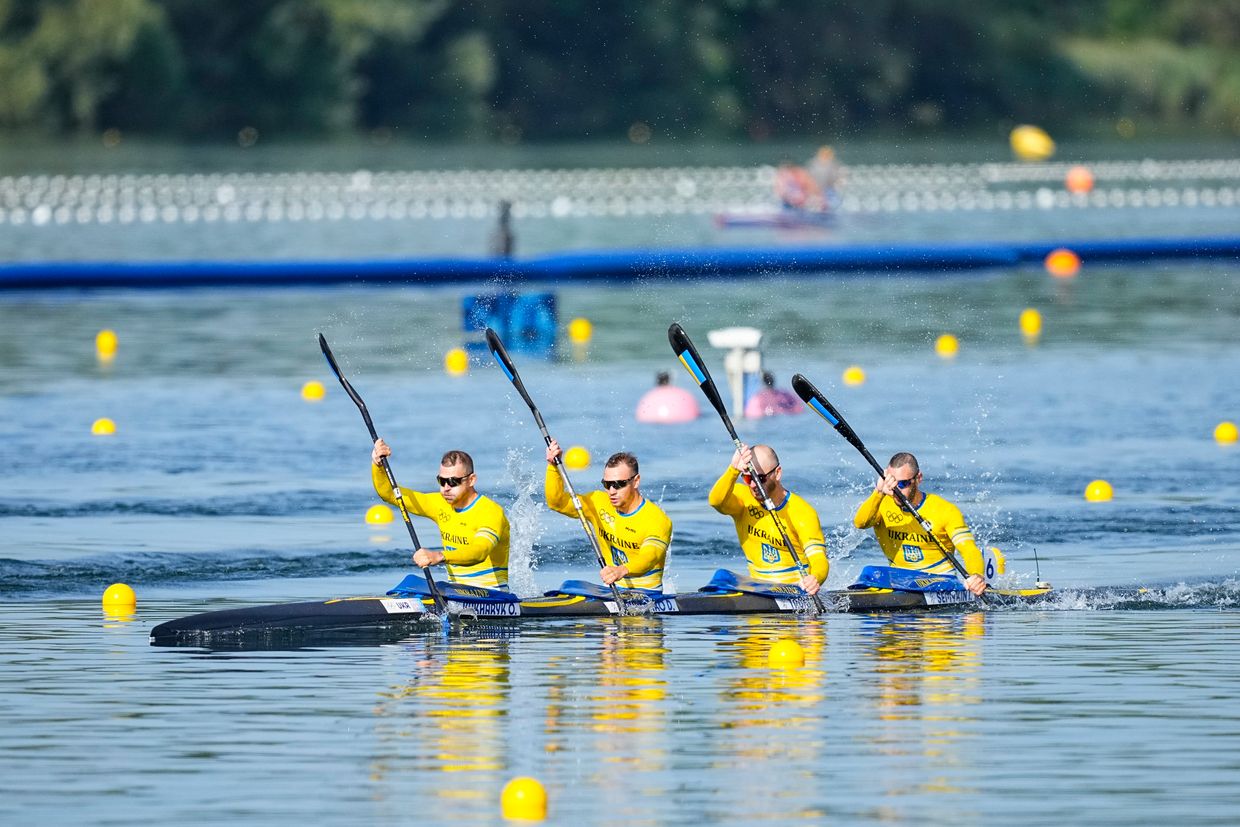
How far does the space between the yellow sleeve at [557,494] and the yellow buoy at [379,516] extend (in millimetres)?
3873

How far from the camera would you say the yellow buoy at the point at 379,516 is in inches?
757

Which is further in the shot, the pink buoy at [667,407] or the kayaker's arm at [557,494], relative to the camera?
the pink buoy at [667,407]

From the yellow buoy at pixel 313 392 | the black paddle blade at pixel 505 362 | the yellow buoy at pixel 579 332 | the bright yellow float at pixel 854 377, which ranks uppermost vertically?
the yellow buoy at pixel 579 332

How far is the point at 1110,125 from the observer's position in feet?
298

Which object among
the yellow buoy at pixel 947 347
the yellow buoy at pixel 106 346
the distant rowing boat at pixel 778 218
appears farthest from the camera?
the distant rowing boat at pixel 778 218

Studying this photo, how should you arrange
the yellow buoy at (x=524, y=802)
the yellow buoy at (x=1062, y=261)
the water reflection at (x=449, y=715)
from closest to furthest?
the yellow buoy at (x=524, y=802) < the water reflection at (x=449, y=715) < the yellow buoy at (x=1062, y=261)

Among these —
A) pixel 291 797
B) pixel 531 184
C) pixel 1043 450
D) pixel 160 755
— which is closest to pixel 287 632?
pixel 160 755

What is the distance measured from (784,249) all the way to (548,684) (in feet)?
87.0

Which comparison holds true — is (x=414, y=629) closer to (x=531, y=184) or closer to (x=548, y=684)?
Answer: (x=548, y=684)

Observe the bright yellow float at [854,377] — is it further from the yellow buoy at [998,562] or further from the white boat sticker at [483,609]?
the white boat sticker at [483,609]

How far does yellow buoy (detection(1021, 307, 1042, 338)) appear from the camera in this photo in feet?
107

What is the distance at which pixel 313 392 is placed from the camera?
87.6 feet

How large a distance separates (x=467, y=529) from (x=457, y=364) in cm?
1427

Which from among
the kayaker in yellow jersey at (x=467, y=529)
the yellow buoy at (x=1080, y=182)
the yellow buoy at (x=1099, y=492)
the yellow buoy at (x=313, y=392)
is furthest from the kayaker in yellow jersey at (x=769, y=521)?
the yellow buoy at (x=1080, y=182)
